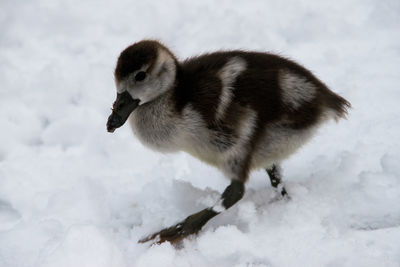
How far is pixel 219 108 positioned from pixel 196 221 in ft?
1.27

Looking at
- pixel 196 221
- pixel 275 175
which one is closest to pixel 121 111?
pixel 196 221

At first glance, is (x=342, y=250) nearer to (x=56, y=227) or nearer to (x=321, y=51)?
(x=56, y=227)

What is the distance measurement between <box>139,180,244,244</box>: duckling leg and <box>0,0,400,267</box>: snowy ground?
0.15 feet

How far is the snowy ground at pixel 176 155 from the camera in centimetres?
141

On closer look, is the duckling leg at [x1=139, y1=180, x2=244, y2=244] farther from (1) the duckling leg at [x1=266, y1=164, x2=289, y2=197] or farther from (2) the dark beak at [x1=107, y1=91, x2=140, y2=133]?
(2) the dark beak at [x1=107, y1=91, x2=140, y2=133]

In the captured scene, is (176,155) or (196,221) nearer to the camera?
(196,221)

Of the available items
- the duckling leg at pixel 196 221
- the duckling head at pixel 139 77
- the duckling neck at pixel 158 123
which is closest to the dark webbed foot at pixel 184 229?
the duckling leg at pixel 196 221

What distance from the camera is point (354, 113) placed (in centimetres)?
210

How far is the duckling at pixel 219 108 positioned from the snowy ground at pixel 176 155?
6.6 inches

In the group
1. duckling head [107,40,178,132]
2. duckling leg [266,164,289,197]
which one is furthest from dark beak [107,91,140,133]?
duckling leg [266,164,289,197]

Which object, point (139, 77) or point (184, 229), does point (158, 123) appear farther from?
point (184, 229)

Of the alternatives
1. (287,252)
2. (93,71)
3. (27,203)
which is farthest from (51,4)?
(287,252)

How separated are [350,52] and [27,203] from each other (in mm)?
1909

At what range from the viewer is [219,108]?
1444mm
